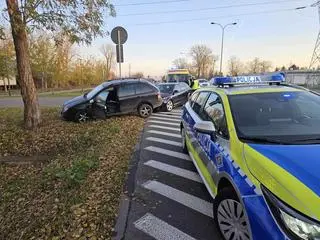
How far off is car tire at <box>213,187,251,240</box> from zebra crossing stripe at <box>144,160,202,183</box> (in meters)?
1.89

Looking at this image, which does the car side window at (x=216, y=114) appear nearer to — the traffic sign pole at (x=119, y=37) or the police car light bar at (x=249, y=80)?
the police car light bar at (x=249, y=80)

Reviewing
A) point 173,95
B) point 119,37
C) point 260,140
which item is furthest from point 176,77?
point 260,140

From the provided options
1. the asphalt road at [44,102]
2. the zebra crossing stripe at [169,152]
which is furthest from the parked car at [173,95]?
the zebra crossing stripe at [169,152]

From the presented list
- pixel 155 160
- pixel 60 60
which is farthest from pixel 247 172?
pixel 60 60

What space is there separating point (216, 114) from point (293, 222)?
2219 mm

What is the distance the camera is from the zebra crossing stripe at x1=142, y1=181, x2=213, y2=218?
14.5ft

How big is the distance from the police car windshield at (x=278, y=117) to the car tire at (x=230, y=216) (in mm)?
630

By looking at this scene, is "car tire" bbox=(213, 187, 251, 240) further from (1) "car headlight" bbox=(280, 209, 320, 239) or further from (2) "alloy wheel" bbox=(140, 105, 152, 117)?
(2) "alloy wheel" bbox=(140, 105, 152, 117)

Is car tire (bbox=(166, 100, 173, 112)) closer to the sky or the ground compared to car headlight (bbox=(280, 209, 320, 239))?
closer to the ground

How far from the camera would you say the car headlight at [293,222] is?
226 centimetres

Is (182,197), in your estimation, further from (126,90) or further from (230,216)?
(126,90)

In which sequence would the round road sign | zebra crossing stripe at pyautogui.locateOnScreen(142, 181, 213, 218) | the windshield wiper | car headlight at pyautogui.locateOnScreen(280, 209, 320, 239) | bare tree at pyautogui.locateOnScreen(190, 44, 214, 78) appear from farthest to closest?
bare tree at pyautogui.locateOnScreen(190, 44, 214, 78) < the round road sign < zebra crossing stripe at pyautogui.locateOnScreen(142, 181, 213, 218) < the windshield wiper < car headlight at pyautogui.locateOnScreen(280, 209, 320, 239)

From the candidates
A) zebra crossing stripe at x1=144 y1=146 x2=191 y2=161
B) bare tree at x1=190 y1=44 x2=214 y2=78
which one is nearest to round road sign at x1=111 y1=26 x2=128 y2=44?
zebra crossing stripe at x1=144 y1=146 x2=191 y2=161

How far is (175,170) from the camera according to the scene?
239 inches
